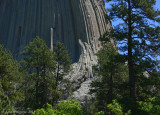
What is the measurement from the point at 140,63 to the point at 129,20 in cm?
266

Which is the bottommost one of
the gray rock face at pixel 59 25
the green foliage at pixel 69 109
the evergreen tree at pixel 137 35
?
the green foliage at pixel 69 109

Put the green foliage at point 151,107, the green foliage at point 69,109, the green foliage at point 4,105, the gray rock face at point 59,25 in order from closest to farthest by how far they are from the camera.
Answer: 1. the green foliage at point 151,107
2. the green foliage at point 69,109
3. the green foliage at point 4,105
4. the gray rock face at point 59,25

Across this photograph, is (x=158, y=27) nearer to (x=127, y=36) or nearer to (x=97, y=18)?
(x=127, y=36)

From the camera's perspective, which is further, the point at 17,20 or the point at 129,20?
the point at 17,20

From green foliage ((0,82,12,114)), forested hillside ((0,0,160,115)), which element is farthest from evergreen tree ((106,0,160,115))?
green foliage ((0,82,12,114))

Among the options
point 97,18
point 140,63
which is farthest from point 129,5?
point 97,18

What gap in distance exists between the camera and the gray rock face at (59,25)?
43.6 meters

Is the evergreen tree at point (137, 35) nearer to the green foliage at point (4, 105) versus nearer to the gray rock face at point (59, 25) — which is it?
the green foliage at point (4, 105)

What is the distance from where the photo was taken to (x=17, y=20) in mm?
51469

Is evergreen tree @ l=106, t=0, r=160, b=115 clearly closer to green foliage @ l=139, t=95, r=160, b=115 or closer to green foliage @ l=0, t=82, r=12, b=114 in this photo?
green foliage @ l=139, t=95, r=160, b=115

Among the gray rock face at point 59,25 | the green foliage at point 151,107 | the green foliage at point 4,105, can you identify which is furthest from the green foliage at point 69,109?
the gray rock face at point 59,25

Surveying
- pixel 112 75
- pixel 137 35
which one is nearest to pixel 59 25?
pixel 112 75

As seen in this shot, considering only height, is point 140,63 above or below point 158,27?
below

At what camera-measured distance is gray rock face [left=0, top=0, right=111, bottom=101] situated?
→ 43625 mm
